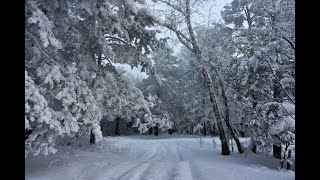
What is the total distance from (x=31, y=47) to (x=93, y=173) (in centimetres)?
495

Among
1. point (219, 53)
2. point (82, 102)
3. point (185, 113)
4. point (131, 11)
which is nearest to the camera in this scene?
point (82, 102)

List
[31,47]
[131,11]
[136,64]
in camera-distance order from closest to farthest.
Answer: [31,47], [131,11], [136,64]

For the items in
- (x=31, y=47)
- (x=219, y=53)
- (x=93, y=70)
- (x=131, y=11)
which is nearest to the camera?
(x=31, y=47)

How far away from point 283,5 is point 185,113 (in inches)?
1378

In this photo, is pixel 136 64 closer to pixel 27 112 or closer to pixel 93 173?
pixel 93 173

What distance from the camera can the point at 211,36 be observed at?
17.3 m

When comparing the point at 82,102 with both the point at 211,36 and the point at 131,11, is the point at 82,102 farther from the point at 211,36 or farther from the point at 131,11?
the point at 211,36

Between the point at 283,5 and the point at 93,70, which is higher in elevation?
the point at 283,5
